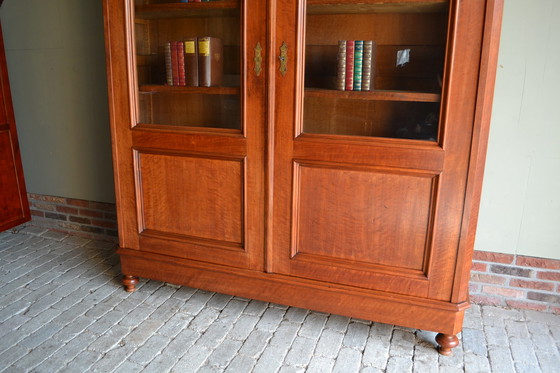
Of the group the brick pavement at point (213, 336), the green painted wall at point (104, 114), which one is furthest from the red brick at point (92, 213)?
the brick pavement at point (213, 336)

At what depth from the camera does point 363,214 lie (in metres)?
2.01

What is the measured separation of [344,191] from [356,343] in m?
0.72

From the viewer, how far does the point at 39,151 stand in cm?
325

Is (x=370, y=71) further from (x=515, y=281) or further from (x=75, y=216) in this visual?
(x=75, y=216)

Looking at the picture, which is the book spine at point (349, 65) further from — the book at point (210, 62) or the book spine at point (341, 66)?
the book at point (210, 62)

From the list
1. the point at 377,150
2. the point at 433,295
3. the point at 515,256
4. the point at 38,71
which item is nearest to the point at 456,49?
the point at 377,150

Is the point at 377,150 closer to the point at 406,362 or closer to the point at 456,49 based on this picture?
the point at 456,49

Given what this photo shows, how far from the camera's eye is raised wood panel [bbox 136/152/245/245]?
Answer: 219 cm

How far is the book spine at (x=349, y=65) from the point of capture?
1.96m

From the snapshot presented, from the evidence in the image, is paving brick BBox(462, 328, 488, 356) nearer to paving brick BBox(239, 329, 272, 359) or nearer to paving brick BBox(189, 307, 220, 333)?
paving brick BBox(239, 329, 272, 359)

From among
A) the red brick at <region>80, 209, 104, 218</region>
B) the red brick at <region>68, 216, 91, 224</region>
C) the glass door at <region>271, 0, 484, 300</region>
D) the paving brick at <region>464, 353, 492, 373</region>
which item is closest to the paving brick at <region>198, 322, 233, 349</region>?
the glass door at <region>271, 0, 484, 300</region>

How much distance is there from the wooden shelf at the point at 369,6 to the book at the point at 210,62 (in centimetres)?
49

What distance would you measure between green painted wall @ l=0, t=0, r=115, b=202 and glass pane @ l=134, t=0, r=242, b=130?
0.81 meters

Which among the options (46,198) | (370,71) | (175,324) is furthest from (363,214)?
(46,198)
